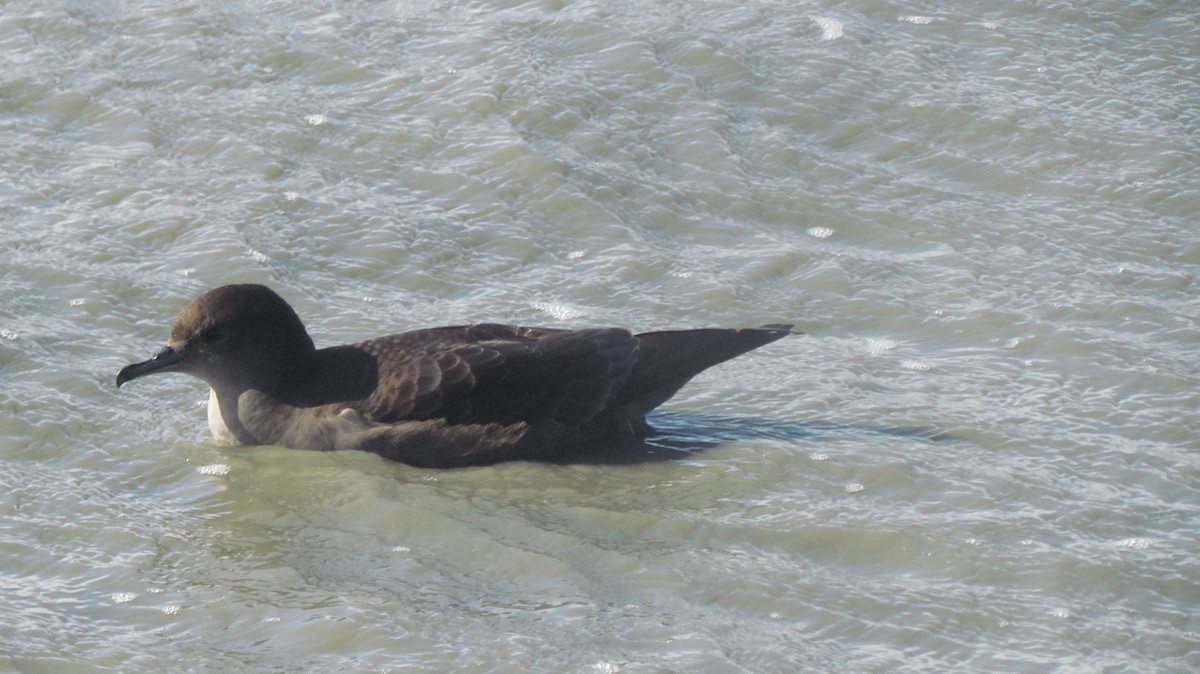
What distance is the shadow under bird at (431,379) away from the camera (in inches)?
277

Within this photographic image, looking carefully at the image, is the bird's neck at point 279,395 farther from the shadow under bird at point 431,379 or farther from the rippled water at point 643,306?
the rippled water at point 643,306

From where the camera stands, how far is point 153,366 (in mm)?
7008

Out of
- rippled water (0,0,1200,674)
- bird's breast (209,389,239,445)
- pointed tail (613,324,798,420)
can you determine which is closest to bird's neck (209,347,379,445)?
bird's breast (209,389,239,445)

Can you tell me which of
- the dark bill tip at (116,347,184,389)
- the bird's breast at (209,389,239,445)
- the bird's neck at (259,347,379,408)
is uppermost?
the dark bill tip at (116,347,184,389)

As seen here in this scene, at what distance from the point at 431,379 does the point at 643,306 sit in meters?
1.50

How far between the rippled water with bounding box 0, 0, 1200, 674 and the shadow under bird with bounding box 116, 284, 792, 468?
0.50 feet

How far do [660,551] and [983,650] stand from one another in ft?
4.23

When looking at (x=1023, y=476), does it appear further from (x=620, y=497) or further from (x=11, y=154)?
(x=11, y=154)

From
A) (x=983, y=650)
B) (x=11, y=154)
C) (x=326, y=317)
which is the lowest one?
(x=983, y=650)

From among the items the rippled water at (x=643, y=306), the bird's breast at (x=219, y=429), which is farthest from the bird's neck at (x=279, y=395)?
the rippled water at (x=643, y=306)

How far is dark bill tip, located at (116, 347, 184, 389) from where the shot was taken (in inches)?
273

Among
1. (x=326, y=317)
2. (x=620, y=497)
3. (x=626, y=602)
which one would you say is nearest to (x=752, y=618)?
(x=626, y=602)

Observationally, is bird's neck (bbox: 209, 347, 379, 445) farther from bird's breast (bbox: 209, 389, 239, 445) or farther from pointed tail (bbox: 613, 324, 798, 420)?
pointed tail (bbox: 613, 324, 798, 420)

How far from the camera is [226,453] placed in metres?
7.13
